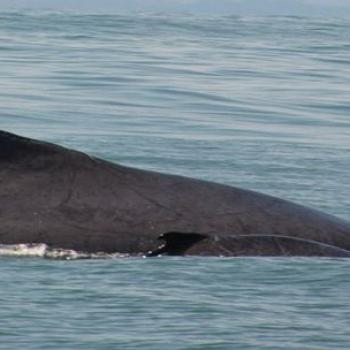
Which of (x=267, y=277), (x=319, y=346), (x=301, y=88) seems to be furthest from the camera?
(x=301, y=88)

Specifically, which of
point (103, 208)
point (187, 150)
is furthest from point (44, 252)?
point (187, 150)

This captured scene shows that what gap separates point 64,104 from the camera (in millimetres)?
20000

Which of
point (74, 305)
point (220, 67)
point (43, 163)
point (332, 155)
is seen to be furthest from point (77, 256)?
point (220, 67)

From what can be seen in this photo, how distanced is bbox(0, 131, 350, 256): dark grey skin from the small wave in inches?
1.2

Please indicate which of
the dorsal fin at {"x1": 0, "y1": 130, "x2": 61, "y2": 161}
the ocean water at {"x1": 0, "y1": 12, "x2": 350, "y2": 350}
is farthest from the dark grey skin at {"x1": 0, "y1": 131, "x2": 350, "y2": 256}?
the ocean water at {"x1": 0, "y1": 12, "x2": 350, "y2": 350}

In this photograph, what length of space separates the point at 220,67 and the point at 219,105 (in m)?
7.02

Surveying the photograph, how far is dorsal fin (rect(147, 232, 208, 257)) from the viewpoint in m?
9.66

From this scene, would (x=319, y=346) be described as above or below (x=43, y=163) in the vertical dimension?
below

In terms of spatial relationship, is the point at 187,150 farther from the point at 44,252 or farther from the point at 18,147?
the point at 44,252

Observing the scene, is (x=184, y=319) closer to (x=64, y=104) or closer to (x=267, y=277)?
(x=267, y=277)

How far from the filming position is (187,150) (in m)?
15.8

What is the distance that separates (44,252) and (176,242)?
766mm

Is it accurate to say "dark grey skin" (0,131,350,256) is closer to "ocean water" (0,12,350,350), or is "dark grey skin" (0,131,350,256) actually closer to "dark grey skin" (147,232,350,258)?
"dark grey skin" (147,232,350,258)

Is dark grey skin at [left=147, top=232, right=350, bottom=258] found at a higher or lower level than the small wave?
higher
